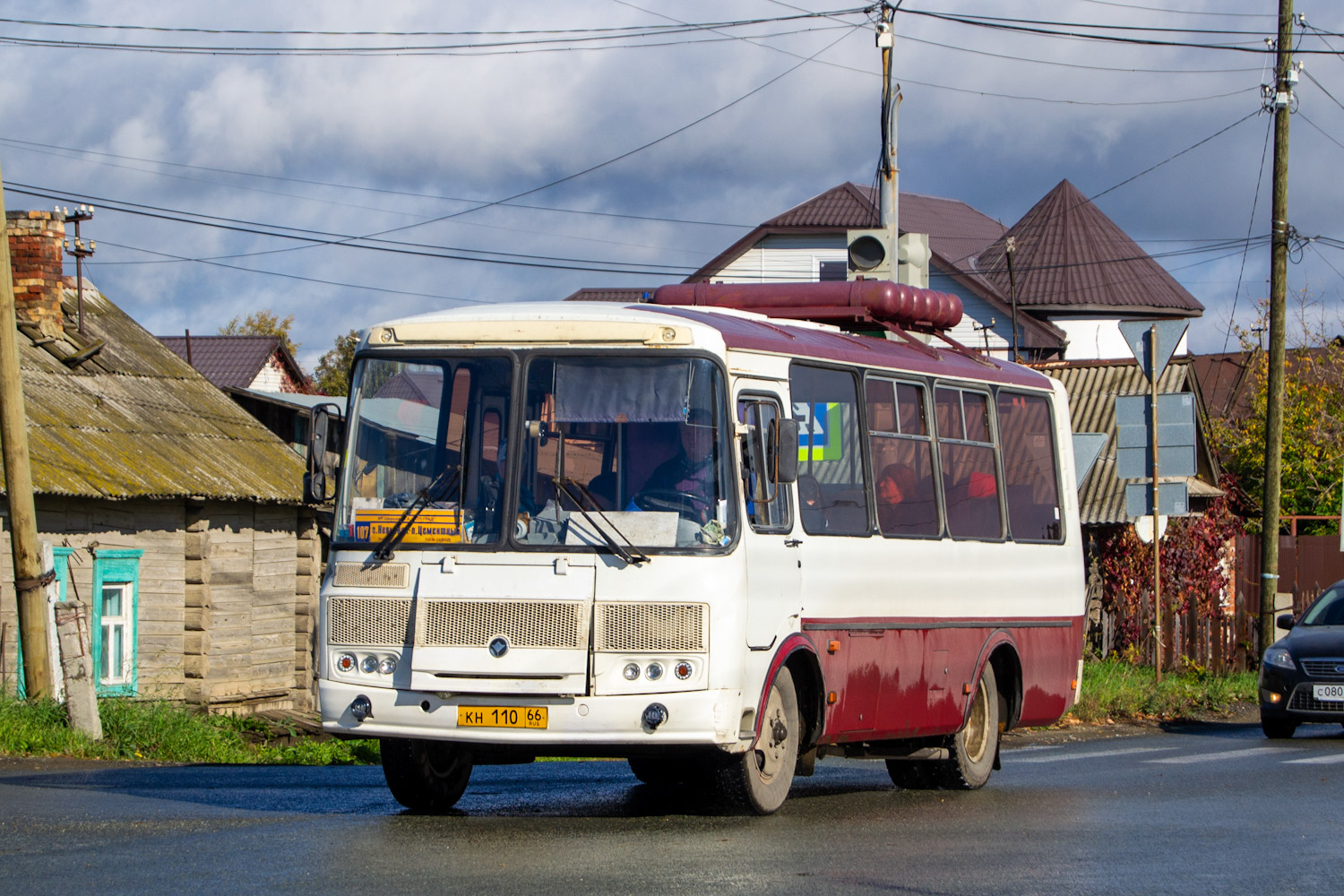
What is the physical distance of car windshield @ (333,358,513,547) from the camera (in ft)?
30.5

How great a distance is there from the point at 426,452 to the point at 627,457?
1.13 meters

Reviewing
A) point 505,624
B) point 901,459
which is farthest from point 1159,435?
point 505,624

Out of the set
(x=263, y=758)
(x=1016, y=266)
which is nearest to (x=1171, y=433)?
(x=263, y=758)

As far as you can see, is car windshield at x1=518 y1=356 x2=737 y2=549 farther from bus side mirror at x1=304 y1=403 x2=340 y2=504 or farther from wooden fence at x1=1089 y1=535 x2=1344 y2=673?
wooden fence at x1=1089 y1=535 x2=1344 y2=673

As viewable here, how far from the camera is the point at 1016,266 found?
58656 mm

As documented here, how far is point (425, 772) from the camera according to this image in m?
9.90

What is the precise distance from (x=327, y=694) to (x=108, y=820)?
49.4 inches

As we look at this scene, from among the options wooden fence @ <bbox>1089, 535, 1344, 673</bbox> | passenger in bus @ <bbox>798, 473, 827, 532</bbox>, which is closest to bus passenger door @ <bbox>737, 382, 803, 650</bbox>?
passenger in bus @ <bbox>798, 473, 827, 532</bbox>

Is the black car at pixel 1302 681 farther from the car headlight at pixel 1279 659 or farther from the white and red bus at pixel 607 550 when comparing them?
the white and red bus at pixel 607 550

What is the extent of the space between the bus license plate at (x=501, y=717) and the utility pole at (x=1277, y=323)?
1850cm

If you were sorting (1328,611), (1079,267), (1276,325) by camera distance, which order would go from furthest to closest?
(1079,267) < (1276,325) < (1328,611)

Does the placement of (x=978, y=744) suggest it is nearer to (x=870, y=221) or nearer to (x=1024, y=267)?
(x=870, y=221)

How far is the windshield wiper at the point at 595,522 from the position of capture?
899 centimetres

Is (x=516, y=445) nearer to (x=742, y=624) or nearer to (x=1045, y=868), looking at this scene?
(x=742, y=624)
